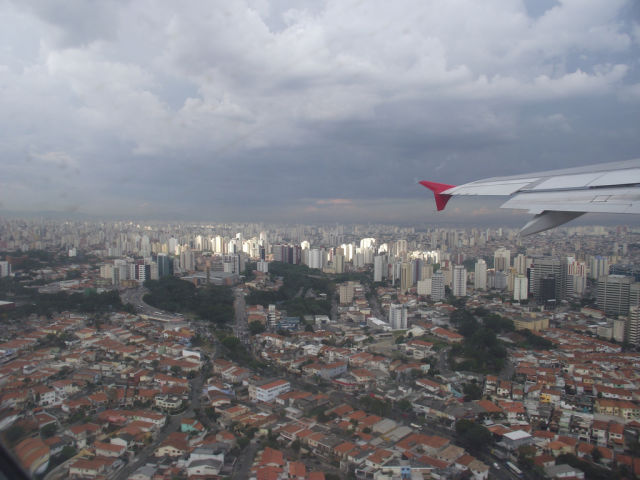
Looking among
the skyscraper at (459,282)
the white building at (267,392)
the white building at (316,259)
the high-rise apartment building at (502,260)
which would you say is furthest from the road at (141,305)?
the high-rise apartment building at (502,260)

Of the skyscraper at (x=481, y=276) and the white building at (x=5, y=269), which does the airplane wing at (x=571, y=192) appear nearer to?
the white building at (x=5, y=269)

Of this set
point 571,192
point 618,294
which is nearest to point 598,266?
point 618,294

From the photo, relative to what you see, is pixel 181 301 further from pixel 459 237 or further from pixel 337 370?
pixel 459 237

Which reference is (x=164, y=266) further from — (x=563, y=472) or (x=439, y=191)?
(x=439, y=191)

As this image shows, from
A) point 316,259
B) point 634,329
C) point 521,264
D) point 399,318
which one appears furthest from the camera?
point 316,259

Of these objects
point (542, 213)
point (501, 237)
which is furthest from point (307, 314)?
point (501, 237)

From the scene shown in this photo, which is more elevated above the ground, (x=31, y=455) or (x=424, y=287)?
(x=31, y=455)
